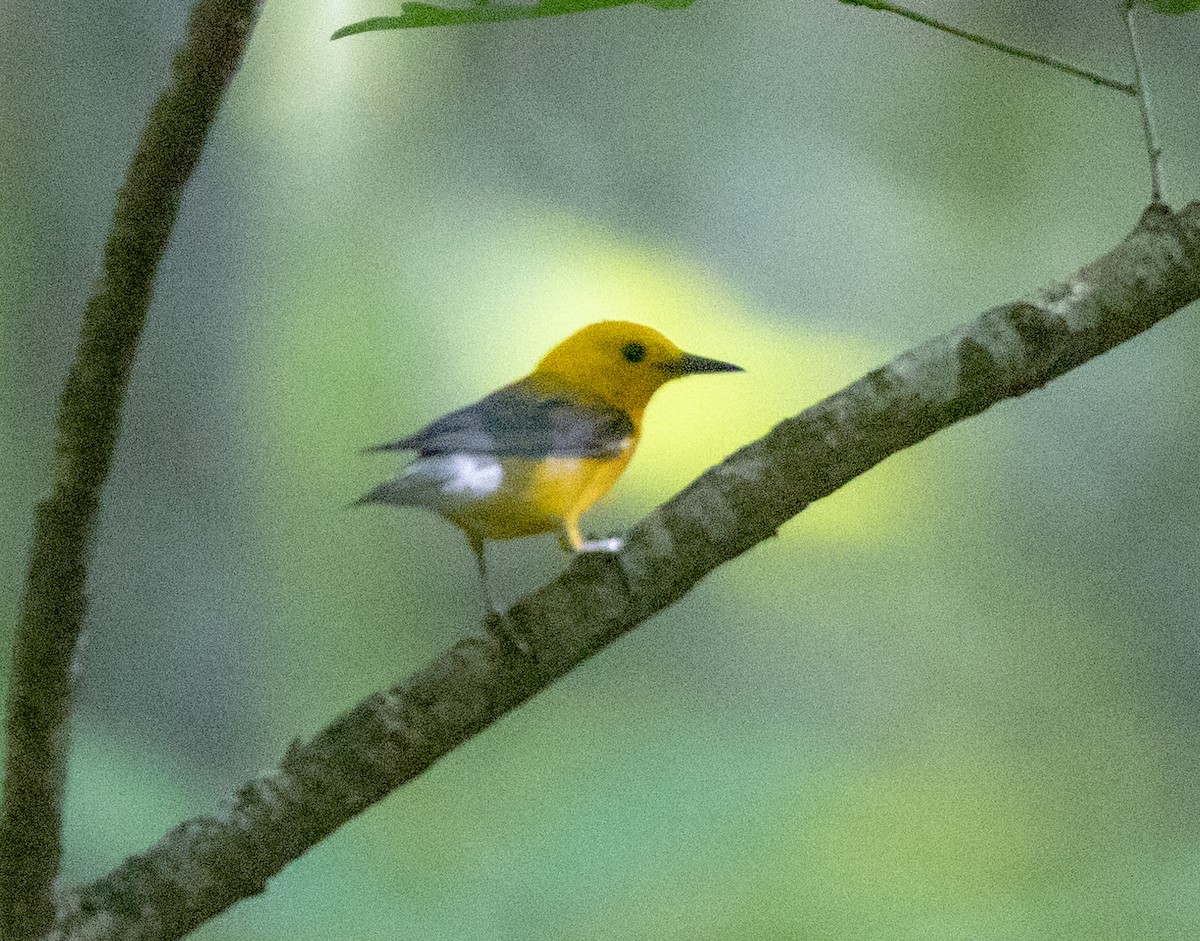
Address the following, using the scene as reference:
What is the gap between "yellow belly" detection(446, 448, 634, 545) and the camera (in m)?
1.07

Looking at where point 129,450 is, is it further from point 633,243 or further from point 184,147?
point 184,147

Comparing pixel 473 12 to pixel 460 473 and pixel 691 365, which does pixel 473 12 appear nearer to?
pixel 460 473

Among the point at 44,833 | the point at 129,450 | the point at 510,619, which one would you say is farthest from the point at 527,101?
the point at 44,833

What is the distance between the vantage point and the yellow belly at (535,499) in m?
1.07

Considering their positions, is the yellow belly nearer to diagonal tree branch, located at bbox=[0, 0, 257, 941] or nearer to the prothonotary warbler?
the prothonotary warbler

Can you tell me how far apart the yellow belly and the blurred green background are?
31cm

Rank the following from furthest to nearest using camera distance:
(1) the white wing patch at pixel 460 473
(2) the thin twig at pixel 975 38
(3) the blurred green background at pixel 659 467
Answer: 1. (3) the blurred green background at pixel 659 467
2. (1) the white wing patch at pixel 460 473
3. (2) the thin twig at pixel 975 38

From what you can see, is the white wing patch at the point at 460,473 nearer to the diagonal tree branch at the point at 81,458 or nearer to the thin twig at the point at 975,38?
the diagonal tree branch at the point at 81,458

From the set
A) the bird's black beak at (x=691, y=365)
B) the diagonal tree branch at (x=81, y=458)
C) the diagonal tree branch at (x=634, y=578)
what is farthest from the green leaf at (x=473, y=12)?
the bird's black beak at (x=691, y=365)

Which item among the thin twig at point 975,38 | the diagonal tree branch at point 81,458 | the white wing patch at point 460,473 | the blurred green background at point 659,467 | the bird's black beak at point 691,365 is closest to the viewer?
the diagonal tree branch at point 81,458

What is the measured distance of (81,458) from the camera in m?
0.70

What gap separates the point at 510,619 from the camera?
87cm

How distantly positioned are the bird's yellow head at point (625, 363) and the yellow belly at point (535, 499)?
3.0 inches

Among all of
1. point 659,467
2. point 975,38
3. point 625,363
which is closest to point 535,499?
point 625,363
